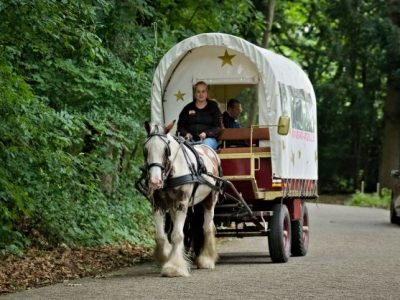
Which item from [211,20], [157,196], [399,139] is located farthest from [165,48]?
[399,139]

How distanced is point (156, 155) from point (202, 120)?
2.35 m

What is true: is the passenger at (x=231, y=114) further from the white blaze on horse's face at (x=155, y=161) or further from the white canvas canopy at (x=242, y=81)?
the white blaze on horse's face at (x=155, y=161)

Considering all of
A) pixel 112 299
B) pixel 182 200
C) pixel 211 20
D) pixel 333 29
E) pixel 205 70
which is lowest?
pixel 112 299

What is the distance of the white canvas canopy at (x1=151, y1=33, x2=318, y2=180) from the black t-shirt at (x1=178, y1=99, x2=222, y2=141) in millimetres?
769

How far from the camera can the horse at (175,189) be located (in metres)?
12.7

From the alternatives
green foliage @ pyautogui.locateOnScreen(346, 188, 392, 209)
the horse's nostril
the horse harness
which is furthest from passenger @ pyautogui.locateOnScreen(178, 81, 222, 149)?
green foliage @ pyautogui.locateOnScreen(346, 188, 392, 209)

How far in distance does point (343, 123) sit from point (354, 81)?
323 centimetres

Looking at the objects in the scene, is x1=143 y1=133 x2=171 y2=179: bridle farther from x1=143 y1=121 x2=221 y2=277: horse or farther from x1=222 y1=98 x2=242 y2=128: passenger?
x1=222 y1=98 x2=242 y2=128: passenger

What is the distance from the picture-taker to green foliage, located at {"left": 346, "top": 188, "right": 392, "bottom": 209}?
39219mm

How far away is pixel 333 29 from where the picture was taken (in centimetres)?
4584

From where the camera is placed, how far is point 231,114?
54.6 ft

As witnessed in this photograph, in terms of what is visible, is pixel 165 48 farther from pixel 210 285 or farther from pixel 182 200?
pixel 210 285

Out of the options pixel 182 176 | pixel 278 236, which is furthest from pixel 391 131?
pixel 182 176

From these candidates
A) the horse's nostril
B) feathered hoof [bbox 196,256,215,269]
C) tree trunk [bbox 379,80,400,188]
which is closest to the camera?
the horse's nostril
